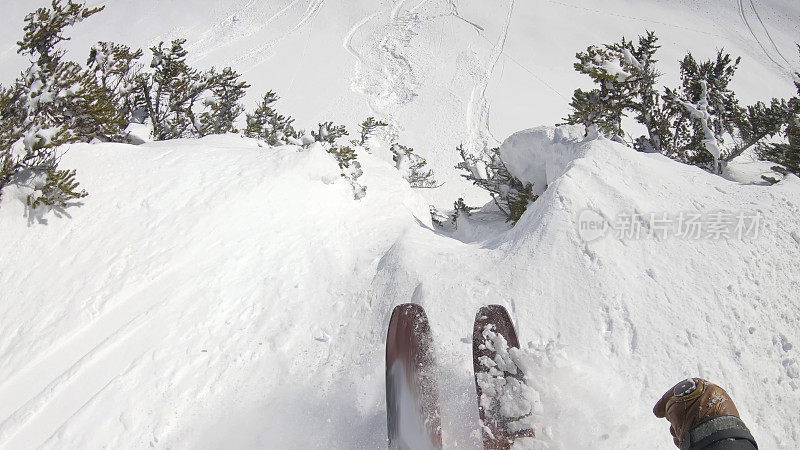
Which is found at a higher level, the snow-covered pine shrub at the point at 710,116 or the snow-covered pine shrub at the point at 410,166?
the snow-covered pine shrub at the point at 710,116

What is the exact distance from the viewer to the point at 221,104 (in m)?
15.3

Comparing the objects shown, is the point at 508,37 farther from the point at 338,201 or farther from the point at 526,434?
the point at 526,434

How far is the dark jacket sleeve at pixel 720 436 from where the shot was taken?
246 cm

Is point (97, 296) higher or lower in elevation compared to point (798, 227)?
lower

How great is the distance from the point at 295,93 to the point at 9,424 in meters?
25.0

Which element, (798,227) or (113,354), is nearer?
(113,354)

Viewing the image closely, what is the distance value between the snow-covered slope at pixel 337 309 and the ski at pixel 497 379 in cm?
21

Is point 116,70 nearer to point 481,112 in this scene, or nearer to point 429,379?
point 429,379

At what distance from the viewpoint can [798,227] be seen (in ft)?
19.1

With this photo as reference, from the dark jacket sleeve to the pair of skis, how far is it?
1.40m

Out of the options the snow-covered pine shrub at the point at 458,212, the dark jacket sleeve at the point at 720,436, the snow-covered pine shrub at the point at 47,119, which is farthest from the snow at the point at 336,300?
Answer: the snow-covered pine shrub at the point at 458,212

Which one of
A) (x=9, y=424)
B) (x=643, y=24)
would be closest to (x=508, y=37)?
(x=643, y=24)

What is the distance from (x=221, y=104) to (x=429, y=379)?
14.1 m

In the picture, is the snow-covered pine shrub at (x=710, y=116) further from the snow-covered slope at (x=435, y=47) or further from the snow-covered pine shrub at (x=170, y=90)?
the snow-covered pine shrub at (x=170, y=90)
